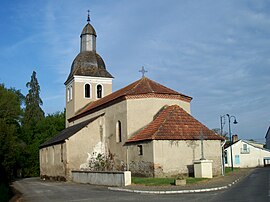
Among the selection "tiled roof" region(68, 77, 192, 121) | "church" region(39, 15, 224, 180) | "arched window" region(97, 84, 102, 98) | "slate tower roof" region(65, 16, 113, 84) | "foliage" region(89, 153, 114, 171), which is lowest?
"foliage" region(89, 153, 114, 171)

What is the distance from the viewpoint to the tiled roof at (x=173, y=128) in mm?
27062

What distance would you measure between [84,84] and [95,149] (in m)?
11.3

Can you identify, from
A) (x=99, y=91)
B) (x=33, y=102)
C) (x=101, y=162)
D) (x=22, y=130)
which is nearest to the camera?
(x=101, y=162)

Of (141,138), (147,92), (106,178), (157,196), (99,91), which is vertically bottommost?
(157,196)

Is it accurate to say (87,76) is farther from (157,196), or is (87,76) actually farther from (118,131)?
(157,196)

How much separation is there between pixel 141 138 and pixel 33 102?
155ft

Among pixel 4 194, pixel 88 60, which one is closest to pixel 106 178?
pixel 4 194

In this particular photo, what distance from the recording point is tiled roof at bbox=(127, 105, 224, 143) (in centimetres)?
2706

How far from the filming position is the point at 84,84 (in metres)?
43.9

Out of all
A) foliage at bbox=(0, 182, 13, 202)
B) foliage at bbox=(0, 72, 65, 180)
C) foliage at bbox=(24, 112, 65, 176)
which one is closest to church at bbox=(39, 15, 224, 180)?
foliage at bbox=(0, 72, 65, 180)

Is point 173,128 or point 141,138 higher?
point 173,128

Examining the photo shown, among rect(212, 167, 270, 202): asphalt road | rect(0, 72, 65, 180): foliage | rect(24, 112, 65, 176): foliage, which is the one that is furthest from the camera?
rect(24, 112, 65, 176): foliage

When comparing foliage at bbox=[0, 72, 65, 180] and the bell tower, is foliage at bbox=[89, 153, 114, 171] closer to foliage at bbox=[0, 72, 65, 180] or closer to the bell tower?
foliage at bbox=[0, 72, 65, 180]

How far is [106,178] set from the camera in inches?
989
